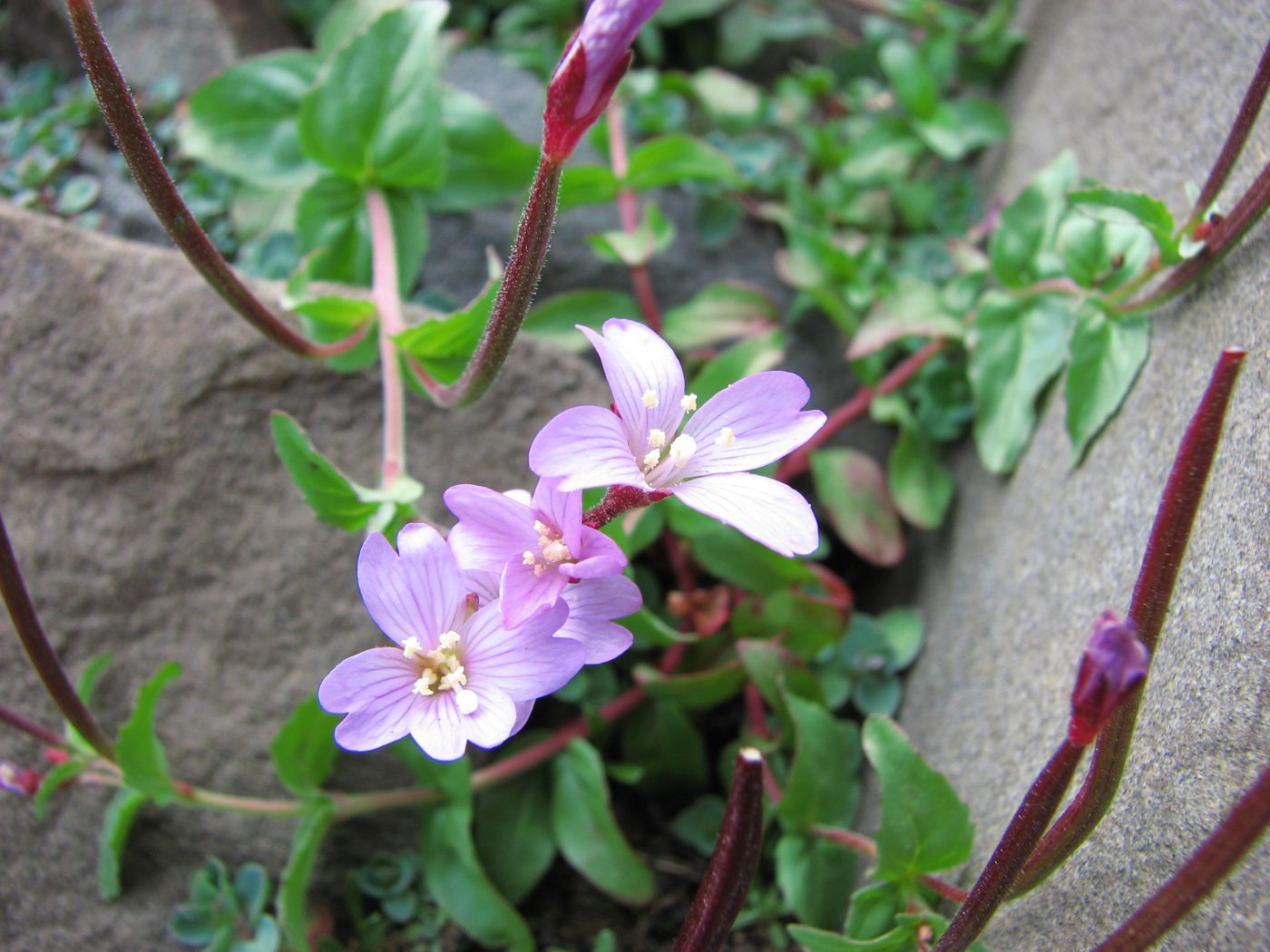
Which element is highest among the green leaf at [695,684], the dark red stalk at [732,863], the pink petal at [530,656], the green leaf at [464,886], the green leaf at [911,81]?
the green leaf at [911,81]

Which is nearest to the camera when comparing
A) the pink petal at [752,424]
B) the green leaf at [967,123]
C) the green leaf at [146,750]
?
the pink petal at [752,424]

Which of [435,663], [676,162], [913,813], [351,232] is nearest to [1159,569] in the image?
[913,813]

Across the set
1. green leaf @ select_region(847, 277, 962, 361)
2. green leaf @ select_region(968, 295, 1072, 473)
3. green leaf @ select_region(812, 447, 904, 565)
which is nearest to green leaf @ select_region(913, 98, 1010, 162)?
green leaf @ select_region(847, 277, 962, 361)

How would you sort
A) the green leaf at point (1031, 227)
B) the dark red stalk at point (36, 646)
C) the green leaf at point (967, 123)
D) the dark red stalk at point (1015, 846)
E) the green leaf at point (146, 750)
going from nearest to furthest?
the dark red stalk at point (1015, 846)
the dark red stalk at point (36, 646)
the green leaf at point (146, 750)
the green leaf at point (1031, 227)
the green leaf at point (967, 123)

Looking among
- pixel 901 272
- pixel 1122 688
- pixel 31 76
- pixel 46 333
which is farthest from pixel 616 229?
pixel 1122 688

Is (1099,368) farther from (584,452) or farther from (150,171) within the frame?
(150,171)

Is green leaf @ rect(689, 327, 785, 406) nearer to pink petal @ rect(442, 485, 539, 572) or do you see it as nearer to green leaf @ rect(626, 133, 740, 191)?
green leaf @ rect(626, 133, 740, 191)

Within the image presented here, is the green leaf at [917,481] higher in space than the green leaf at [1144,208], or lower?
lower

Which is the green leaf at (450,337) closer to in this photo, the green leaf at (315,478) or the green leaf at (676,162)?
the green leaf at (315,478)

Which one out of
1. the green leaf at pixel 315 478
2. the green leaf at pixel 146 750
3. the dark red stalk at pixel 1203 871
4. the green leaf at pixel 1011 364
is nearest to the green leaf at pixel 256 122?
the green leaf at pixel 315 478
